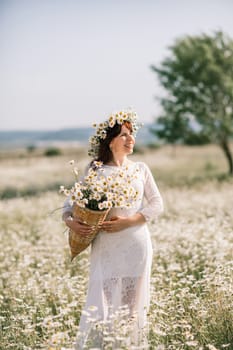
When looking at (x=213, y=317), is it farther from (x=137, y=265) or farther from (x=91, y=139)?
(x=91, y=139)

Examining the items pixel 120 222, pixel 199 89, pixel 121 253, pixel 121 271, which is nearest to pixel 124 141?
pixel 120 222

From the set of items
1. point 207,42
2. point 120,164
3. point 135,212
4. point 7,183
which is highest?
point 207,42

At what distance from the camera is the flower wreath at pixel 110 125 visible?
5.31m

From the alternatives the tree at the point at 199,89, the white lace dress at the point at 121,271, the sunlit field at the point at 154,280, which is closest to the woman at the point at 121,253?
the white lace dress at the point at 121,271

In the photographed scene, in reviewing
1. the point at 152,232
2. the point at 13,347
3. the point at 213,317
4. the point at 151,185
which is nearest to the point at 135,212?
the point at 151,185

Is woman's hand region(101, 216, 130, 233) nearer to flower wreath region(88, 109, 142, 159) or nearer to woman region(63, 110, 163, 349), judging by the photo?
woman region(63, 110, 163, 349)

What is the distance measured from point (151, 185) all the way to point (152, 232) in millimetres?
4640

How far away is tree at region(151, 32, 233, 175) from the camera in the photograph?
98.9ft

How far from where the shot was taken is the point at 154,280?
22.2 ft

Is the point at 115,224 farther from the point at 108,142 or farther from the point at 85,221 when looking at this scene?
the point at 108,142

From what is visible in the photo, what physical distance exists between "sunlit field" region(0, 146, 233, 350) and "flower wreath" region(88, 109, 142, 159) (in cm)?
89

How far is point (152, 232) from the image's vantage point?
32.9 ft

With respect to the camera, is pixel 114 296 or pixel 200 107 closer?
pixel 114 296

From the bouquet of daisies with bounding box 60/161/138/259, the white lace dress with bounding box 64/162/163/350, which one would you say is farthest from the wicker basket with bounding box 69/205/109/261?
the white lace dress with bounding box 64/162/163/350
